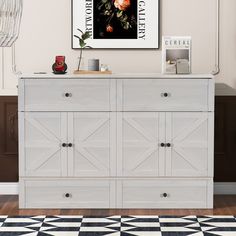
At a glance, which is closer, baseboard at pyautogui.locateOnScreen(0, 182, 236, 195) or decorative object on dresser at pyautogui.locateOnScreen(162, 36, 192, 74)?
decorative object on dresser at pyautogui.locateOnScreen(162, 36, 192, 74)

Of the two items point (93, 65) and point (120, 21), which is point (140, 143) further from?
point (120, 21)

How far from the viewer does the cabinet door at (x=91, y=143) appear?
16.3ft

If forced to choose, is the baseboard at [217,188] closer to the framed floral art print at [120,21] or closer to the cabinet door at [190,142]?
the cabinet door at [190,142]

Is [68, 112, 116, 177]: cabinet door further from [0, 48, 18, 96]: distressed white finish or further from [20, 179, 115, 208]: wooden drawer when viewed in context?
[0, 48, 18, 96]: distressed white finish

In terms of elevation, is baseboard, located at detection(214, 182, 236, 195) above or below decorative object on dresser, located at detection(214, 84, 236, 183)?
below

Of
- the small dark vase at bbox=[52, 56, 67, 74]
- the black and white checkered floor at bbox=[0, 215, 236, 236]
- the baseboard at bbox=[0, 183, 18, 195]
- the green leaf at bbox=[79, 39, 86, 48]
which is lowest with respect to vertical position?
the black and white checkered floor at bbox=[0, 215, 236, 236]

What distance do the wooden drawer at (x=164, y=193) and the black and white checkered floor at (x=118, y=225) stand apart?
0.80 ft

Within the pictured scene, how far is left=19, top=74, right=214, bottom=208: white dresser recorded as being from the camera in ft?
16.2

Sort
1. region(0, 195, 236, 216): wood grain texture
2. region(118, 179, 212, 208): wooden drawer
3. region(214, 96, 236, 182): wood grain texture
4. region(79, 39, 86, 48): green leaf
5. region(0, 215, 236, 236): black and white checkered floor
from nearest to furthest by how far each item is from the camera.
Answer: region(0, 215, 236, 236): black and white checkered floor
region(0, 195, 236, 216): wood grain texture
region(118, 179, 212, 208): wooden drawer
region(79, 39, 86, 48): green leaf
region(214, 96, 236, 182): wood grain texture

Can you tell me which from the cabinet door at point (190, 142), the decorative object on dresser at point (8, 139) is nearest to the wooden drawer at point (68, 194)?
the cabinet door at point (190, 142)

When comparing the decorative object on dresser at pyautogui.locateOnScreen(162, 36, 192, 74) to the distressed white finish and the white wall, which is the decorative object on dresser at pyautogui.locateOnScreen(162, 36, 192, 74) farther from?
the distressed white finish

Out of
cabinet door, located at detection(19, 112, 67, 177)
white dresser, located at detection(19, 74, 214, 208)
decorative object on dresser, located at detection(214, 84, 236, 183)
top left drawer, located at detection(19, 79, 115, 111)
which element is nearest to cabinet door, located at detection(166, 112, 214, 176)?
white dresser, located at detection(19, 74, 214, 208)

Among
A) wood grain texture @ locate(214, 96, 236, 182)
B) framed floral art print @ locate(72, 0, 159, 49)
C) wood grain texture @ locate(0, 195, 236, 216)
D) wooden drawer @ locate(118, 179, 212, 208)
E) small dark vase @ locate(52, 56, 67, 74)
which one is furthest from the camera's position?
wood grain texture @ locate(214, 96, 236, 182)

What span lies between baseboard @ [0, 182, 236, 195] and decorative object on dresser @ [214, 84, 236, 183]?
40 mm
